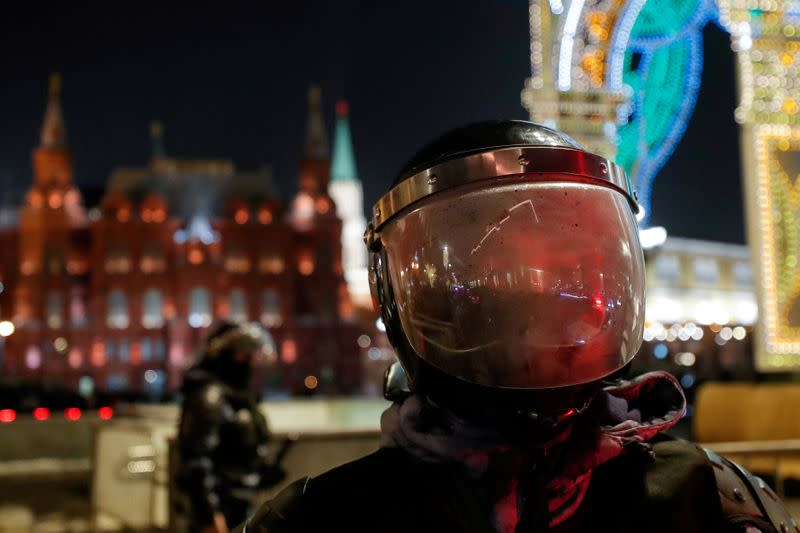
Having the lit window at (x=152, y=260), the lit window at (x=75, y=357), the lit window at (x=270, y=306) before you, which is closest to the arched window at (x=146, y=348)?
the lit window at (x=75, y=357)

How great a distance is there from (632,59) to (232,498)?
16.6ft

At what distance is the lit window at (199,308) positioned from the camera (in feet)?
169

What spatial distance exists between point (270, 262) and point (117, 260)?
1009 cm

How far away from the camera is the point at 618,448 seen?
97 centimetres

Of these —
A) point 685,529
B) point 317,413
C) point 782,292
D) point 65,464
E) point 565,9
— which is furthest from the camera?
point 317,413

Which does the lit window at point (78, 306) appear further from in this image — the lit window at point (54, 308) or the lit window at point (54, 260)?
the lit window at point (54, 260)

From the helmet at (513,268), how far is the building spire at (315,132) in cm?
5988

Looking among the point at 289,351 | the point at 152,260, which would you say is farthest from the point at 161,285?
the point at 289,351

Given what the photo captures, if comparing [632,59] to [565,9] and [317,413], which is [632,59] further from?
[317,413]

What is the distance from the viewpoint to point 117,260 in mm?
52344

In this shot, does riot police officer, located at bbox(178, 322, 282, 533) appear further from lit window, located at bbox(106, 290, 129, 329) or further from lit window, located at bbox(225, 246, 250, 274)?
lit window, located at bbox(106, 290, 129, 329)

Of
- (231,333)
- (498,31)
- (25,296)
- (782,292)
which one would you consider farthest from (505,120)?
(25,296)

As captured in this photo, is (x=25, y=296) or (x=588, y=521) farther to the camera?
(x=25, y=296)

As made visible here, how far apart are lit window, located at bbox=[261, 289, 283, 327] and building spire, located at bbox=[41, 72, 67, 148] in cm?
2007
